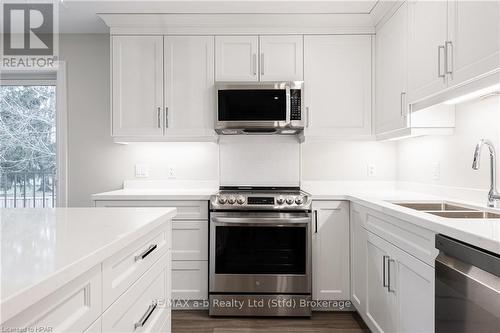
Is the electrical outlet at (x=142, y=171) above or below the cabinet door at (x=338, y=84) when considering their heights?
below

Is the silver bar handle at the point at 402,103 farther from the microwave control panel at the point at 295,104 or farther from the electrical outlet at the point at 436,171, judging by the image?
the microwave control panel at the point at 295,104

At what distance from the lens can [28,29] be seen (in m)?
3.13

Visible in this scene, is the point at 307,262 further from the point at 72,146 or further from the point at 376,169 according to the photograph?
the point at 72,146

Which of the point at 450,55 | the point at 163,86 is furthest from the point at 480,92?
the point at 163,86

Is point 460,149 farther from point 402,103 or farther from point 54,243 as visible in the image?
point 54,243

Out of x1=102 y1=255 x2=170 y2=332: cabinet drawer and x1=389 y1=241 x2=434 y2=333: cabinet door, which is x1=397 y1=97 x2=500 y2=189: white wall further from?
x1=102 y1=255 x2=170 y2=332: cabinet drawer

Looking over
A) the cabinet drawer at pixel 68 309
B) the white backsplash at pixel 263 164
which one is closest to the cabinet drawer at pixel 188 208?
the white backsplash at pixel 263 164

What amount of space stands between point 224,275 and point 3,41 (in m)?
3.12

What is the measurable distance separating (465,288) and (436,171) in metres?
1.56

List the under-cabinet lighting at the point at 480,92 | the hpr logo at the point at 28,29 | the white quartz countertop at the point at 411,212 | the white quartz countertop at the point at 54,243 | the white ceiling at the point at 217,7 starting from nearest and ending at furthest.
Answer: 1. the white quartz countertop at the point at 54,243
2. the white quartz countertop at the point at 411,212
3. the under-cabinet lighting at the point at 480,92
4. the white ceiling at the point at 217,7
5. the hpr logo at the point at 28,29

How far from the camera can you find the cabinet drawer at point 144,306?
0.97 metres

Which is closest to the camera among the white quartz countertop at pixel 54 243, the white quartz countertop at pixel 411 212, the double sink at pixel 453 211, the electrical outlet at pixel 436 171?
the white quartz countertop at pixel 54 243

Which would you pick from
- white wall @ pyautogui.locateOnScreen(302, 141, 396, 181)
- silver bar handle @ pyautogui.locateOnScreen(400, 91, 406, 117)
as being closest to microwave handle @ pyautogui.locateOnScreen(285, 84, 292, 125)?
white wall @ pyautogui.locateOnScreen(302, 141, 396, 181)

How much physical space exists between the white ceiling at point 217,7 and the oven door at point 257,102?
58 cm
